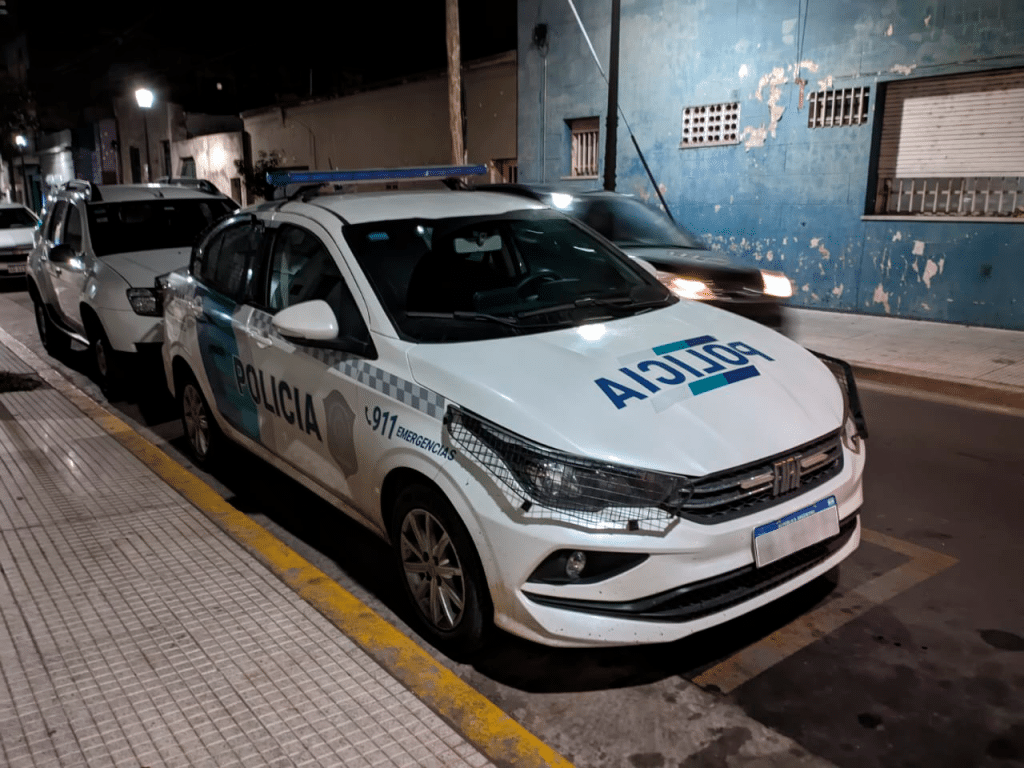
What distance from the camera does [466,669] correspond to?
3221 millimetres

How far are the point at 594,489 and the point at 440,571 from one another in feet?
2.57

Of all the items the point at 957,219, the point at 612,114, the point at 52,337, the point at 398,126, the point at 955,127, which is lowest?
the point at 52,337

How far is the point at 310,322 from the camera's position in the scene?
11.5 ft

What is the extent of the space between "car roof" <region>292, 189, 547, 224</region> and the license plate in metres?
2.15

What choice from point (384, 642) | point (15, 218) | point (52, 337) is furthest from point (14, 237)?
point (384, 642)

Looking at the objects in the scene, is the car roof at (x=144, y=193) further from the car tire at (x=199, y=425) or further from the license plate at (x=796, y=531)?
the license plate at (x=796, y=531)

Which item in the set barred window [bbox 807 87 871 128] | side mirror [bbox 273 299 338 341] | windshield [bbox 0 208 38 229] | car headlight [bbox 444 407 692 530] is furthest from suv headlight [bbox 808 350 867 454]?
windshield [bbox 0 208 38 229]

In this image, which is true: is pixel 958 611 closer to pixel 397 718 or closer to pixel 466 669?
pixel 466 669

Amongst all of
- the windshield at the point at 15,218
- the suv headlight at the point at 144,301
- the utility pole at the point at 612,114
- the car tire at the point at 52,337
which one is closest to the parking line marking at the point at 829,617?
the suv headlight at the point at 144,301

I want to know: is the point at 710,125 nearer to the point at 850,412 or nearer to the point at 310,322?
the point at 850,412

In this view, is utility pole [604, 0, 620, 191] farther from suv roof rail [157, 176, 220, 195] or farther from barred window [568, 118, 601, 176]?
suv roof rail [157, 176, 220, 195]

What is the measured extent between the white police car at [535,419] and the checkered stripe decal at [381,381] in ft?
0.03

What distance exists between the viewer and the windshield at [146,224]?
7609 mm

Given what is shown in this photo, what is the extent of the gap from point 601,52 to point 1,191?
1734 inches
